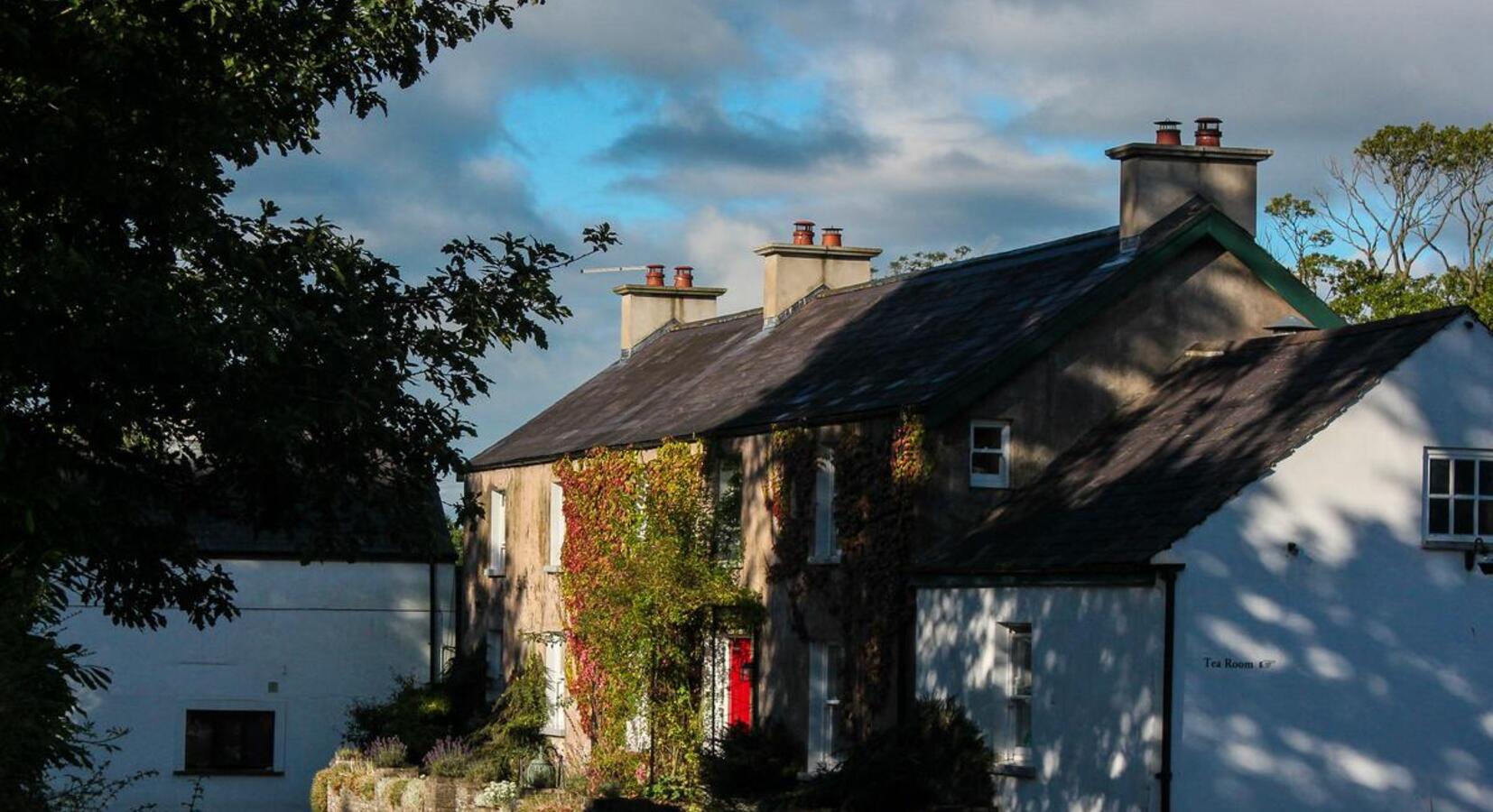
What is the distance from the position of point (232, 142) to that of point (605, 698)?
53.3ft

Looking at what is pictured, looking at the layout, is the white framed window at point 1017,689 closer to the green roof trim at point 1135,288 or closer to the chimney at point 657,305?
the green roof trim at point 1135,288

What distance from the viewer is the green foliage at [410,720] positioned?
37.0 m

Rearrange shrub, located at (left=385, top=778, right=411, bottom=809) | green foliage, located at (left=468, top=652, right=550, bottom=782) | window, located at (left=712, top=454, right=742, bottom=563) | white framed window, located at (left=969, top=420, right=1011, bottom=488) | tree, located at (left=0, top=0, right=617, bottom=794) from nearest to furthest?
tree, located at (left=0, top=0, right=617, bottom=794)
white framed window, located at (left=969, top=420, right=1011, bottom=488)
window, located at (left=712, top=454, right=742, bottom=563)
shrub, located at (left=385, top=778, right=411, bottom=809)
green foliage, located at (left=468, top=652, right=550, bottom=782)

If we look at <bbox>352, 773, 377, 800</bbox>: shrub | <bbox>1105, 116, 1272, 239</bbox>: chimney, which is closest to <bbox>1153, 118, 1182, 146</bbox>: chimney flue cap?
<bbox>1105, 116, 1272, 239</bbox>: chimney

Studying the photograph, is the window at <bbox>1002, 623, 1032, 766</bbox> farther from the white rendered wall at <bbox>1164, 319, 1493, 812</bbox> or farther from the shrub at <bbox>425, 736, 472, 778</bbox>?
the shrub at <bbox>425, 736, 472, 778</bbox>

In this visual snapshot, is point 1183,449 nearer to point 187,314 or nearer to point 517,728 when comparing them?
point 187,314

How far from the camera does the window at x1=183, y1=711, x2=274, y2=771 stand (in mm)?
39312

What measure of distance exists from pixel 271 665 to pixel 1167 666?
24.6m

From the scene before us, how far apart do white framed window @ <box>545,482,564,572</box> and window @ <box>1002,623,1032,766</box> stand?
1425 centimetres

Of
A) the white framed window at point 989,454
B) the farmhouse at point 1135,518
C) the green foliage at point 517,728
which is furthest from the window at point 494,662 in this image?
the white framed window at point 989,454

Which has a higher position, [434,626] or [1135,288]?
[1135,288]

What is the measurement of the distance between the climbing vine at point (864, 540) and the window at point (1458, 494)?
6.07m

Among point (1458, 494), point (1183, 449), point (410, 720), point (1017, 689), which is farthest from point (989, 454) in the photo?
point (410, 720)

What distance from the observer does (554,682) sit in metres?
35.3
